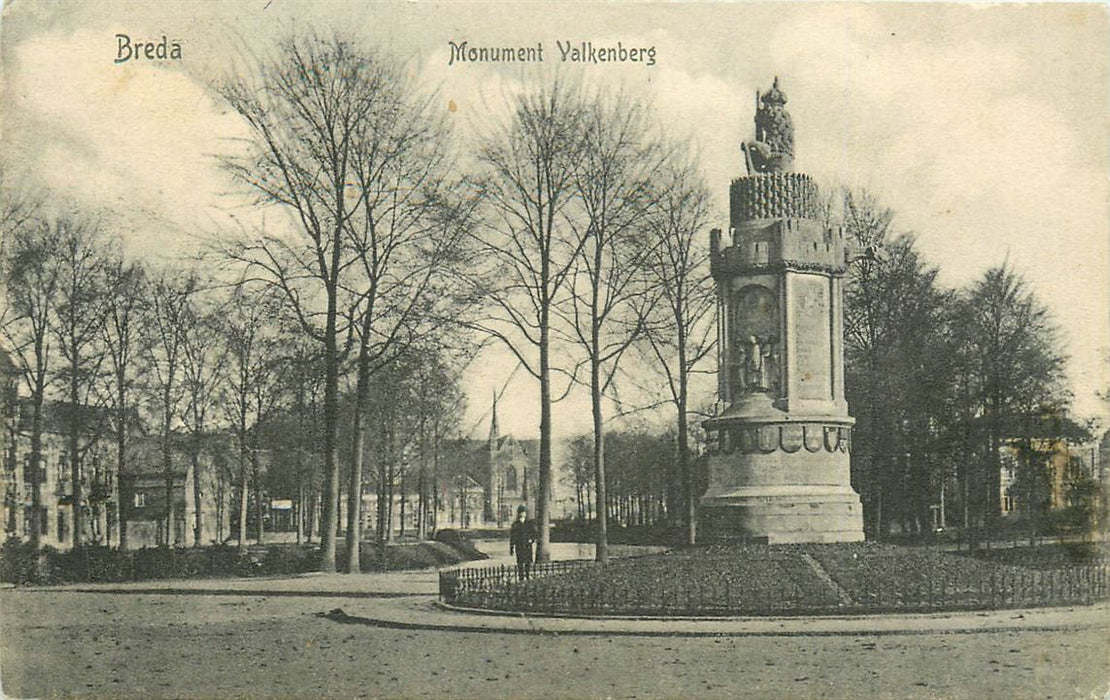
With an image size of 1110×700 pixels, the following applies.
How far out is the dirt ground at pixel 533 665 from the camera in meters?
13.1

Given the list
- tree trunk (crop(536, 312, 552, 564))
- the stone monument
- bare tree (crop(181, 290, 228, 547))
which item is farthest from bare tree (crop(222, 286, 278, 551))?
the stone monument

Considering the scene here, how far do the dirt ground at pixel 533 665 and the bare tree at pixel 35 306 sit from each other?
12316 millimetres

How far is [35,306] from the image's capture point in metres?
32.2

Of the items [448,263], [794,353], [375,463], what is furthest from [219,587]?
[375,463]

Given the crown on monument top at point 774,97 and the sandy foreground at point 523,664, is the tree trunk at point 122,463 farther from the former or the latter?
the crown on monument top at point 774,97

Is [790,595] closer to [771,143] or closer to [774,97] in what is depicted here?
[771,143]

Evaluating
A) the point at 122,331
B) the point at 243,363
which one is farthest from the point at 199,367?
the point at 122,331

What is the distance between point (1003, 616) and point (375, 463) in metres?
42.0

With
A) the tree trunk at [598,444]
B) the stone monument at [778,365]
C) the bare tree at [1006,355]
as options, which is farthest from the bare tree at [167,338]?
the bare tree at [1006,355]

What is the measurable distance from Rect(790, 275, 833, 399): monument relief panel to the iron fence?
4.78m

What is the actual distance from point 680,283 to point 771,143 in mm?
11178

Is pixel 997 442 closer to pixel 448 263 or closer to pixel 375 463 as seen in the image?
pixel 448 263

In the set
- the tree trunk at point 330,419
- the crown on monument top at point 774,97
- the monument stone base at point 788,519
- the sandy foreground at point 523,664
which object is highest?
the crown on monument top at point 774,97

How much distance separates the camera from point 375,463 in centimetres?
5703
